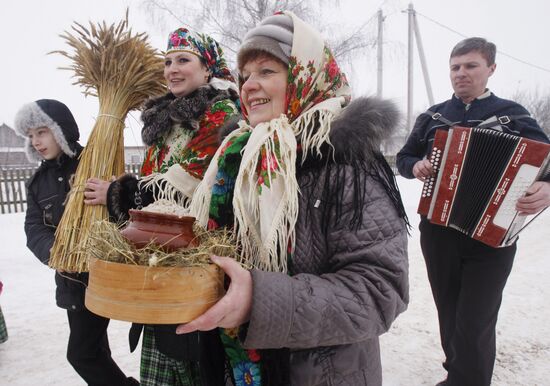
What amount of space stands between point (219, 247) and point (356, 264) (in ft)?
1.22

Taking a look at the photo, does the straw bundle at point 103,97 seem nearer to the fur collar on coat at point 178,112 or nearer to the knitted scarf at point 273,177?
the fur collar on coat at point 178,112

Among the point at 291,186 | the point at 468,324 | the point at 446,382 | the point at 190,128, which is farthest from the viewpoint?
the point at 446,382

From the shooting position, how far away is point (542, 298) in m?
3.83

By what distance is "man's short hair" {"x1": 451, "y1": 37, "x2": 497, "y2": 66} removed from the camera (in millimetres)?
2414

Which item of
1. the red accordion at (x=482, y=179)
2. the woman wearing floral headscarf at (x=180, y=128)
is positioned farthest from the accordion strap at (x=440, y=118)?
the woman wearing floral headscarf at (x=180, y=128)

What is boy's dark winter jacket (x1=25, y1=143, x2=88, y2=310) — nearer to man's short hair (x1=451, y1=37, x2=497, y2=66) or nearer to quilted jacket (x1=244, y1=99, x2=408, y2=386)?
quilted jacket (x1=244, y1=99, x2=408, y2=386)

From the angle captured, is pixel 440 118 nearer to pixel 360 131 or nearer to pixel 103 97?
pixel 360 131

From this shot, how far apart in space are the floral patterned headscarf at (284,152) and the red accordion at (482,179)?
1.30 meters

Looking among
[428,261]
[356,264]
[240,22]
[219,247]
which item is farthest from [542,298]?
[240,22]

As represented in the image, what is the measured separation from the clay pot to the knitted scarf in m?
0.28

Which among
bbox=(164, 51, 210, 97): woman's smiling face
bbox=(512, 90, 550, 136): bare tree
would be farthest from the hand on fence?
bbox=(512, 90, 550, 136): bare tree

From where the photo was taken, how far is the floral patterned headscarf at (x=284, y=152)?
3.49ft

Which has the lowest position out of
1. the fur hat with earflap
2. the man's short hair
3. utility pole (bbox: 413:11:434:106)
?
the fur hat with earflap

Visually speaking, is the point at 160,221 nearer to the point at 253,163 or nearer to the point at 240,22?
the point at 253,163
